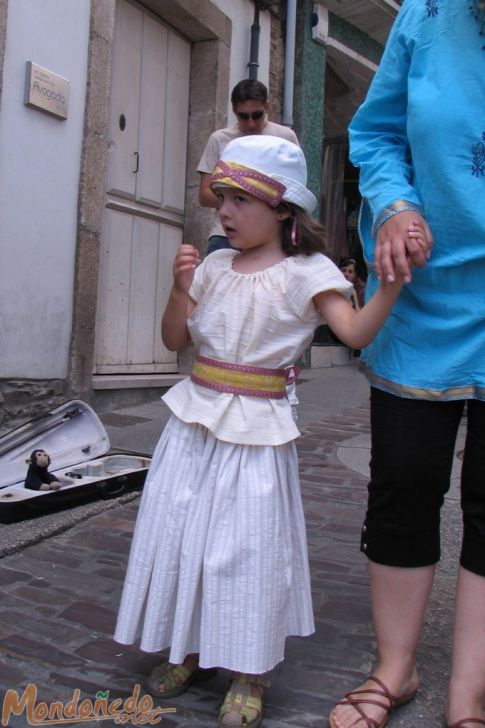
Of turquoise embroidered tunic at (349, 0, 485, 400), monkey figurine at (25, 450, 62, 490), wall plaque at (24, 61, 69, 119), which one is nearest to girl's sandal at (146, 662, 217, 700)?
turquoise embroidered tunic at (349, 0, 485, 400)

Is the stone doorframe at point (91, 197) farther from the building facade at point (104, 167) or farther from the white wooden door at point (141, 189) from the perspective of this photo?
the white wooden door at point (141, 189)

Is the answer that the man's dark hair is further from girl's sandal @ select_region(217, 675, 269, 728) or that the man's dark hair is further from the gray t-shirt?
girl's sandal @ select_region(217, 675, 269, 728)

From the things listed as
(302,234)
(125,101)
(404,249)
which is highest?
(125,101)

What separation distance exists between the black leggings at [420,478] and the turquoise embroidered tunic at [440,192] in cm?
5

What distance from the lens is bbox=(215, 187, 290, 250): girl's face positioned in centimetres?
179

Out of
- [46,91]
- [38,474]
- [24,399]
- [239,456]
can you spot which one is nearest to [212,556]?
[239,456]

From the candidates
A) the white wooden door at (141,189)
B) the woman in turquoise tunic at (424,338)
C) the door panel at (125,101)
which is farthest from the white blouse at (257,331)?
the door panel at (125,101)

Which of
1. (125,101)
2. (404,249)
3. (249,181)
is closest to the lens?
(404,249)

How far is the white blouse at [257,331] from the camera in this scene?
1.73 metres

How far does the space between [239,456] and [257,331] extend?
0.29 m

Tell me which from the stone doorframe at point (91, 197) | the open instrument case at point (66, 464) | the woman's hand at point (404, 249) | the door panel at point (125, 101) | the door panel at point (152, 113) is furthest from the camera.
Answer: the door panel at point (152, 113)

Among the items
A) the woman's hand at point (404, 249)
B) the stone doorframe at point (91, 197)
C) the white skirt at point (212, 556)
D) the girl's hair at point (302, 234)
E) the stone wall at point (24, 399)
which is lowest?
the white skirt at point (212, 556)

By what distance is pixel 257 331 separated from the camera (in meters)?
1.76

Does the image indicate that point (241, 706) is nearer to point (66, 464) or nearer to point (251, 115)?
point (66, 464)
